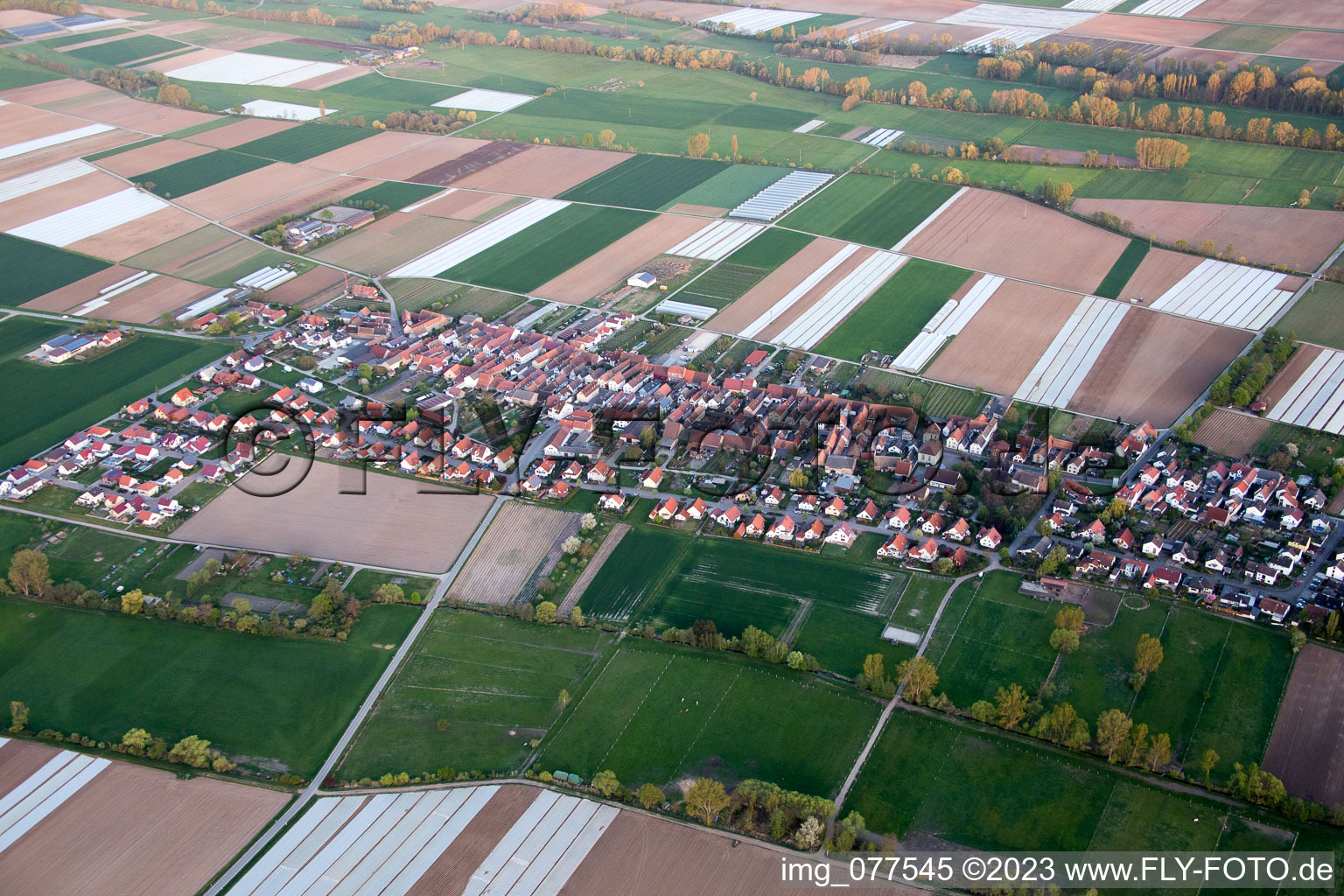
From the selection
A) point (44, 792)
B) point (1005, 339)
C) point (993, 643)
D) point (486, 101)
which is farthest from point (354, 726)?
point (486, 101)

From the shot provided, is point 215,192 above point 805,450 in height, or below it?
above

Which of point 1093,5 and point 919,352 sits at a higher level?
point 1093,5

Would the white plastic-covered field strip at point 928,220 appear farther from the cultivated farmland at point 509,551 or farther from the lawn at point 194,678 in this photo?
the lawn at point 194,678

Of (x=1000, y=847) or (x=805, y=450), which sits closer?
(x=1000, y=847)

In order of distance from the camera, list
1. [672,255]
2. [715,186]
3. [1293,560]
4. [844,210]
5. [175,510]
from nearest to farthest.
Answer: [1293,560]
[175,510]
[672,255]
[844,210]
[715,186]

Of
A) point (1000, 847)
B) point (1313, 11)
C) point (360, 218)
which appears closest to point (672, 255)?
point (360, 218)

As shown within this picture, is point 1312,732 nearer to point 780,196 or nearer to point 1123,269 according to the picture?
point 1123,269

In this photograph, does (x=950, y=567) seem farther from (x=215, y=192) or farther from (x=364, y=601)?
(x=215, y=192)
